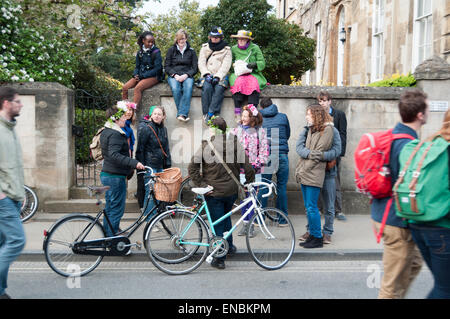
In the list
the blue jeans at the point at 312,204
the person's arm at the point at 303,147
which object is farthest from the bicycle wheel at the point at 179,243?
the person's arm at the point at 303,147

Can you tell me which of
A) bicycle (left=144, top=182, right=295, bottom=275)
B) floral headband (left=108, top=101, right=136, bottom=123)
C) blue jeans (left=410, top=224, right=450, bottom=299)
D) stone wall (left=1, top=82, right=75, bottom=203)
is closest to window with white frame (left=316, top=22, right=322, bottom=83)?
stone wall (left=1, top=82, right=75, bottom=203)

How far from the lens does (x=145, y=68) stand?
8.65 m

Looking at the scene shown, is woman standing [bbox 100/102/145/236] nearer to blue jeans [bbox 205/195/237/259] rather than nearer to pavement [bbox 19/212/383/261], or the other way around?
pavement [bbox 19/212/383/261]

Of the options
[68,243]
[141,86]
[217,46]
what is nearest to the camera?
[68,243]

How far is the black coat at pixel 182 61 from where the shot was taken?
8.45 metres

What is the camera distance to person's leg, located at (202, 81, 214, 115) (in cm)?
838

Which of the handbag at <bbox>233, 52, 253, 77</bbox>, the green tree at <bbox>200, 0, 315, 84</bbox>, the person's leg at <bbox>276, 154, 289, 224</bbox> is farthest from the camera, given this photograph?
the green tree at <bbox>200, 0, 315, 84</bbox>

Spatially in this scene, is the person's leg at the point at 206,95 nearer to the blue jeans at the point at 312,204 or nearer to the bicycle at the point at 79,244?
the blue jeans at the point at 312,204

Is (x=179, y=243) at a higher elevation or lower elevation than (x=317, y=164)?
lower

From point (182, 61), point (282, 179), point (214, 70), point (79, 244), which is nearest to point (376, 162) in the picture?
point (79, 244)

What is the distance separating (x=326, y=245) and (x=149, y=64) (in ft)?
15.2

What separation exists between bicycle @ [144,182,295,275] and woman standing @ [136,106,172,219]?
1.54 metres

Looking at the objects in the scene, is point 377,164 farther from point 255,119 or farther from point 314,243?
point 255,119
